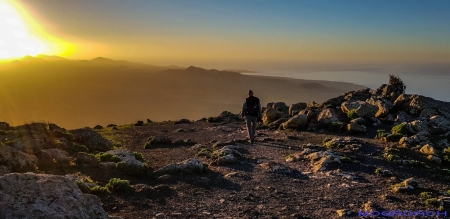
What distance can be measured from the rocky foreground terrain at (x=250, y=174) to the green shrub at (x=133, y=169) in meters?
0.05

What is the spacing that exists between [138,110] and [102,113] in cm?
1769

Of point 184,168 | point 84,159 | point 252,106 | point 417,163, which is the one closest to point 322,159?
point 417,163

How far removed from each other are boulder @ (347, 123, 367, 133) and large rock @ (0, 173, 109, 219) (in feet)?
67.4

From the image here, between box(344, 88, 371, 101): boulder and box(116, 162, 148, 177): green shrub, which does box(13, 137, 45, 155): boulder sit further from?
box(344, 88, 371, 101): boulder

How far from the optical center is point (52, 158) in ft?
51.7

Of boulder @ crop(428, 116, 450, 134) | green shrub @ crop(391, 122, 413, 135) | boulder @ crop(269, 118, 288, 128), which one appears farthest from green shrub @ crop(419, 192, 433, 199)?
boulder @ crop(269, 118, 288, 128)

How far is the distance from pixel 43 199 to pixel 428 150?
18.2 metres

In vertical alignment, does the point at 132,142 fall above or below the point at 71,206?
below

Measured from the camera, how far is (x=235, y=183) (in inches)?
547

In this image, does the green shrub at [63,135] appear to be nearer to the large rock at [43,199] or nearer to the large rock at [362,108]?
the large rock at [43,199]

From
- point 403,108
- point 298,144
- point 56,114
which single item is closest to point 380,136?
A: point 298,144

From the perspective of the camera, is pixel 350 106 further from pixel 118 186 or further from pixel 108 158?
pixel 118 186

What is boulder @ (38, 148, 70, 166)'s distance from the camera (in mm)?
15352

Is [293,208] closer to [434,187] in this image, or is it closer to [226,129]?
[434,187]
